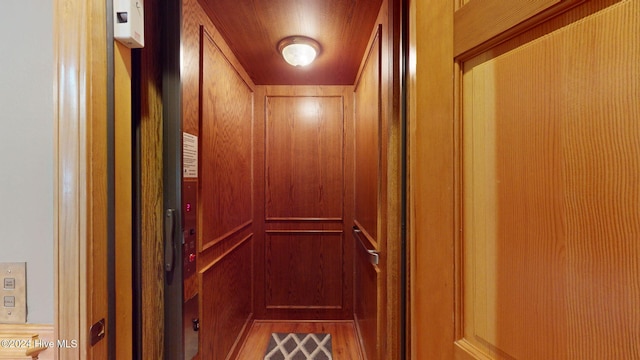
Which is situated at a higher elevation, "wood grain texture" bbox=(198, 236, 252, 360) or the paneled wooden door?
the paneled wooden door

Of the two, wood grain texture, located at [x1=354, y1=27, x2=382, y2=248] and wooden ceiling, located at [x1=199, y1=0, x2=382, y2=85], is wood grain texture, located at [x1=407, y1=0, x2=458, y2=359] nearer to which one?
wood grain texture, located at [x1=354, y1=27, x2=382, y2=248]

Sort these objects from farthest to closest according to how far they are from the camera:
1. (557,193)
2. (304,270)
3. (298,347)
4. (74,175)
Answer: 1. (304,270)
2. (298,347)
3. (74,175)
4. (557,193)

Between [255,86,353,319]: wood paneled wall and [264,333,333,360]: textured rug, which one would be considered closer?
[264,333,333,360]: textured rug

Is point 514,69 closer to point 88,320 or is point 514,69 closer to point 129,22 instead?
point 129,22

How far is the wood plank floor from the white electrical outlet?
172 cm

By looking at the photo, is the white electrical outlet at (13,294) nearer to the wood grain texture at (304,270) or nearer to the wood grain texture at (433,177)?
the wood grain texture at (433,177)

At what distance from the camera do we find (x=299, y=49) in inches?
75.6

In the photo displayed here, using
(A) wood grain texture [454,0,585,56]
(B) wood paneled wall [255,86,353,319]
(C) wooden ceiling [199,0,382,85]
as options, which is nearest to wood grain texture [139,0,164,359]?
(C) wooden ceiling [199,0,382,85]

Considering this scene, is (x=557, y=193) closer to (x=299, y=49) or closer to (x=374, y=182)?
(x=374, y=182)

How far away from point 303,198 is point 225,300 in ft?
3.96

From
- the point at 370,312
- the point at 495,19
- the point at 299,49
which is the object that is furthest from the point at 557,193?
the point at 299,49

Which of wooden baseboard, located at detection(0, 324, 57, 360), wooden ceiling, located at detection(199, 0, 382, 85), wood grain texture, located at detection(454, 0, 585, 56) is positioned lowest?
wooden baseboard, located at detection(0, 324, 57, 360)

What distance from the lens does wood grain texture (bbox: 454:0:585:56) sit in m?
0.47

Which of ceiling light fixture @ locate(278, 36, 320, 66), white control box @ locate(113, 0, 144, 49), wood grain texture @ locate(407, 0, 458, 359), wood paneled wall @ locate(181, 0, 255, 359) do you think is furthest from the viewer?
ceiling light fixture @ locate(278, 36, 320, 66)
